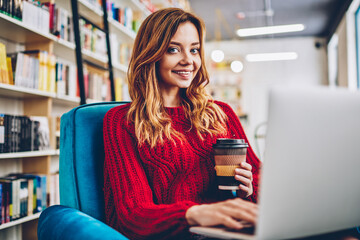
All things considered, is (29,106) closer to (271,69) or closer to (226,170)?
(226,170)

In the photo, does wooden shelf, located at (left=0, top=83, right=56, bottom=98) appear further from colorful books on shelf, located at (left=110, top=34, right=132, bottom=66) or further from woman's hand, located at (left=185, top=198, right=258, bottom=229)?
woman's hand, located at (left=185, top=198, right=258, bottom=229)

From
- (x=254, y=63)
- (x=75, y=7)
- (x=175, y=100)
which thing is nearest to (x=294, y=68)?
(x=254, y=63)

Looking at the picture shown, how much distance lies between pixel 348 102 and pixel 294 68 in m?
7.98

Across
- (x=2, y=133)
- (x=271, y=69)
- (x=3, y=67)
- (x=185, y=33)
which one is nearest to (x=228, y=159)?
(x=185, y=33)

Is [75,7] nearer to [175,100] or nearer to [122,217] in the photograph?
[175,100]

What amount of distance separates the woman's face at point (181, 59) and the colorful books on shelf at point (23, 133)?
1.18 metres

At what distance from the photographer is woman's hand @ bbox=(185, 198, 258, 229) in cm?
61

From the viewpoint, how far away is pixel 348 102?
587mm

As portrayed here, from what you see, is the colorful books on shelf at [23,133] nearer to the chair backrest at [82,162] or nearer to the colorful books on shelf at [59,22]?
the colorful books on shelf at [59,22]

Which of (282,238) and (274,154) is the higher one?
(274,154)

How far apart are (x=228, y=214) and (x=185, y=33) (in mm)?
755

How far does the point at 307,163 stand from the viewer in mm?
Answer: 556

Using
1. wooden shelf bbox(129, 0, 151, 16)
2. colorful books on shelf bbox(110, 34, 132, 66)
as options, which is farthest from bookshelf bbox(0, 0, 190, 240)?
wooden shelf bbox(129, 0, 151, 16)

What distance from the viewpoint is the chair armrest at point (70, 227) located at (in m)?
0.76
